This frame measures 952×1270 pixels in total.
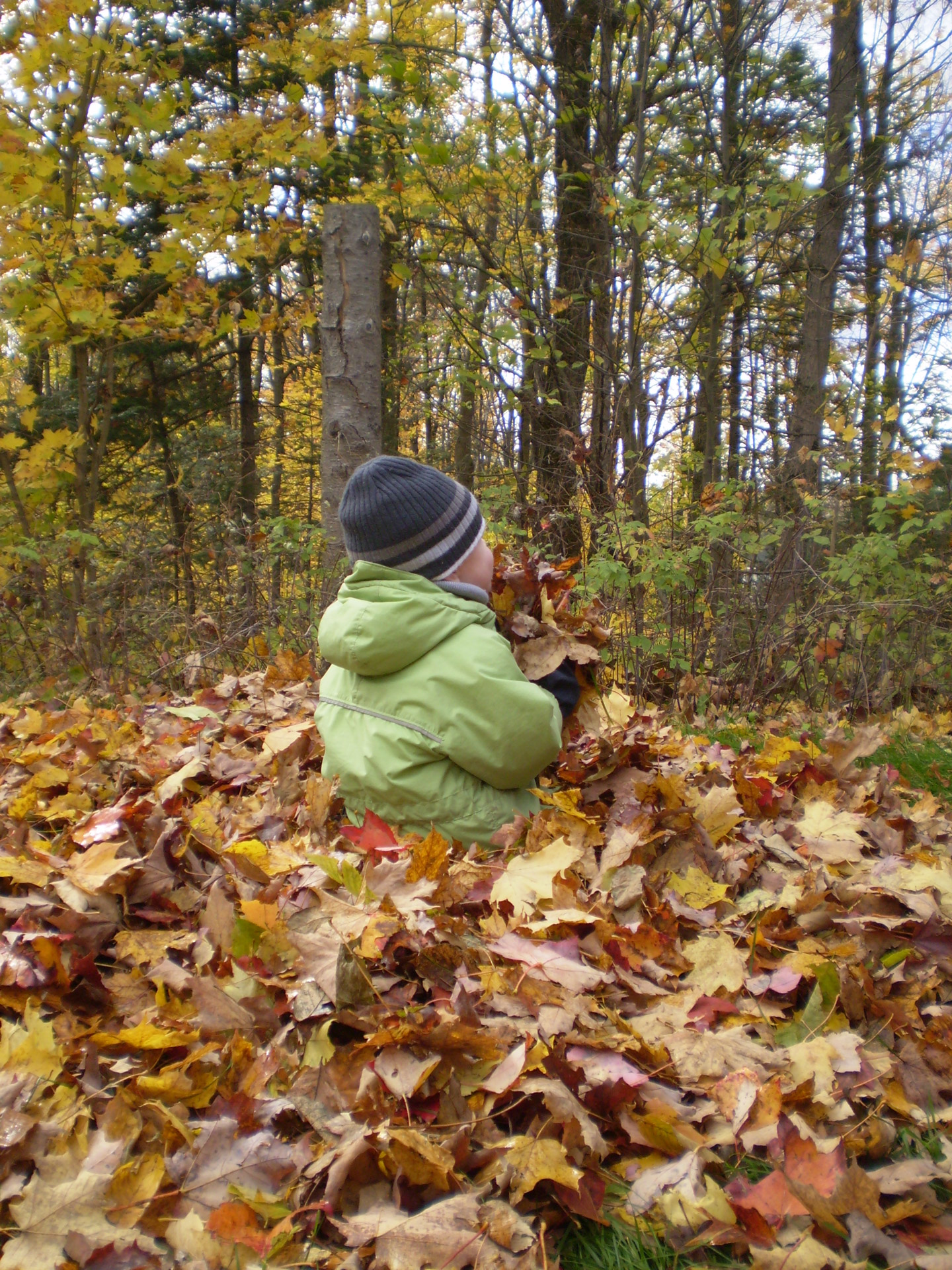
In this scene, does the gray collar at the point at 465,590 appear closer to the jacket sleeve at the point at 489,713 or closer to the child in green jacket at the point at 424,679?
the child in green jacket at the point at 424,679

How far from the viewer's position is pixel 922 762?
3.62 metres

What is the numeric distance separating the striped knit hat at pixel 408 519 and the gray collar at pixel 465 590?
3 centimetres

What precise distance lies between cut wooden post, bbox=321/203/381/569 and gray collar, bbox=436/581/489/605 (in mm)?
2965

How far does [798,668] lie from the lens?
559 cm

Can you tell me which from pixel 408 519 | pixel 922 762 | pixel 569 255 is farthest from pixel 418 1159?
pixel 569 255

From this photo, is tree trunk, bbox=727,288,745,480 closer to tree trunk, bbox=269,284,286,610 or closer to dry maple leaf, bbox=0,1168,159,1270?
tree trunk, bbox=269,284,286,610

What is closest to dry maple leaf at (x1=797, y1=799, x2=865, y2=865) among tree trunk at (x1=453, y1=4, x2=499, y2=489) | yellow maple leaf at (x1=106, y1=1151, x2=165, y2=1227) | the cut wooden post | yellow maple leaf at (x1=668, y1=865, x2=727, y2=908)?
yellow maple leaf at (x1=668, y1=865, x2=727, y2=908)

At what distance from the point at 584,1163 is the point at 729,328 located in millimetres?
7880

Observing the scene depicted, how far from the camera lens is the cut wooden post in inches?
208

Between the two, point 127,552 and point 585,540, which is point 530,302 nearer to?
point 585,540

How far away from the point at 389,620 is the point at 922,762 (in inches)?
101

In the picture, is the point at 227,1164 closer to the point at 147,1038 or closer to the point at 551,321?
the point at 147,1038

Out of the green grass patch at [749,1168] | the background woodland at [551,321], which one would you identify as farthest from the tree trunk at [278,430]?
the green grass patch at [749,1168]

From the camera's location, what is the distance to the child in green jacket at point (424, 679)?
228 centimetres
